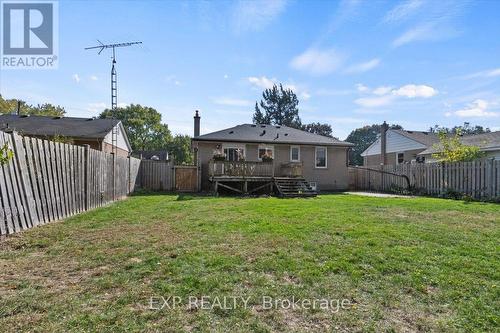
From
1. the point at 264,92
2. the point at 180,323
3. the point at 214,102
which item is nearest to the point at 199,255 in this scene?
the point at 180,323

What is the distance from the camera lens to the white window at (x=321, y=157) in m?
20.5

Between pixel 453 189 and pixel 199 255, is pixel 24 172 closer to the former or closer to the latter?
pixel 199 255

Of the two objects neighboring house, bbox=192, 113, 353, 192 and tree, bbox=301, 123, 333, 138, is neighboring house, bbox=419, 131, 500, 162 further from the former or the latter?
tree, bbox=301, 123, 333, 138

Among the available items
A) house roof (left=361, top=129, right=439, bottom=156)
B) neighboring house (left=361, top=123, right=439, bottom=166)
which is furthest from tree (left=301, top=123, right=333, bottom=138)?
house roof (left=361, top=129, right=439, bottom=156)

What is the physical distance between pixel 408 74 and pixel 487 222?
41.5 ft

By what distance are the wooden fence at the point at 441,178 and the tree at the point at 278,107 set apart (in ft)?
111

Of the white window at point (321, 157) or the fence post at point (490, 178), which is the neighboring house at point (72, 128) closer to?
the white window at point (321, 157)

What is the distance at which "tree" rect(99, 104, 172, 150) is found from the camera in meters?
45.9

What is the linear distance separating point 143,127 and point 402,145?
37.2 meters

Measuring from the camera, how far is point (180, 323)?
249cm

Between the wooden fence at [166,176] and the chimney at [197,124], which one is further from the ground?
the chimney at [197,124]

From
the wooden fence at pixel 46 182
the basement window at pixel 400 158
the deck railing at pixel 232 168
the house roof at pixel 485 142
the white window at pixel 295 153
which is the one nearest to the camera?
the wooden fence at pixel 46 182

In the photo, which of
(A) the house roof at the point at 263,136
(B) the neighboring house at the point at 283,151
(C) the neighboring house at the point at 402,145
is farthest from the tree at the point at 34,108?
(C) the neighboring house at the point at 402,145

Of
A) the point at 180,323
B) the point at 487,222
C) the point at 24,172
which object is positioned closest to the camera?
the point at 180,323
